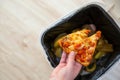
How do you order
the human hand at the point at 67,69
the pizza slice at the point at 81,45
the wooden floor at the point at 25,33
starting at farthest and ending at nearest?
the wooden floor at the point at 25,33, the pizza slice at the point at 81,45, the human hand at the point at 67,69

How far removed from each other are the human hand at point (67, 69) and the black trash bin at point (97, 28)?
7 cm

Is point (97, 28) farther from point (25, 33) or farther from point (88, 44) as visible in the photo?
point (25, 33)

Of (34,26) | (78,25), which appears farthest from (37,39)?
(78,25)

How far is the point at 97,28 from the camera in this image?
1058 mm

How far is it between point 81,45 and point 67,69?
0.44 feet

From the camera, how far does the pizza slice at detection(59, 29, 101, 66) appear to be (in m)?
0.92

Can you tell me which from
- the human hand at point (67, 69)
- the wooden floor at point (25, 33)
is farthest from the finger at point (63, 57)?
the wooden floor at point (25, 33)

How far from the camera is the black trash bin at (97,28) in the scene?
963 millimetres

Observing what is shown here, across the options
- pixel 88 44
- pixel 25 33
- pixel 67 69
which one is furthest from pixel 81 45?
pixel 25 33

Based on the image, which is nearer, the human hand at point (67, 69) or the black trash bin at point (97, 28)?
the human hand at point (67, 69)

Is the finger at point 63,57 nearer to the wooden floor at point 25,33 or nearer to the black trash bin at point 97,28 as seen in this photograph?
the black trash bin at point 97,28

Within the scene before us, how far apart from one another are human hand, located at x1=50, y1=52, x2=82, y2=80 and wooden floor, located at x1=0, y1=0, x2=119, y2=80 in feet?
0.70

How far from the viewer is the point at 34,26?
1.14m

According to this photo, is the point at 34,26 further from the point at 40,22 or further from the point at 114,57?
the point at 114,57
